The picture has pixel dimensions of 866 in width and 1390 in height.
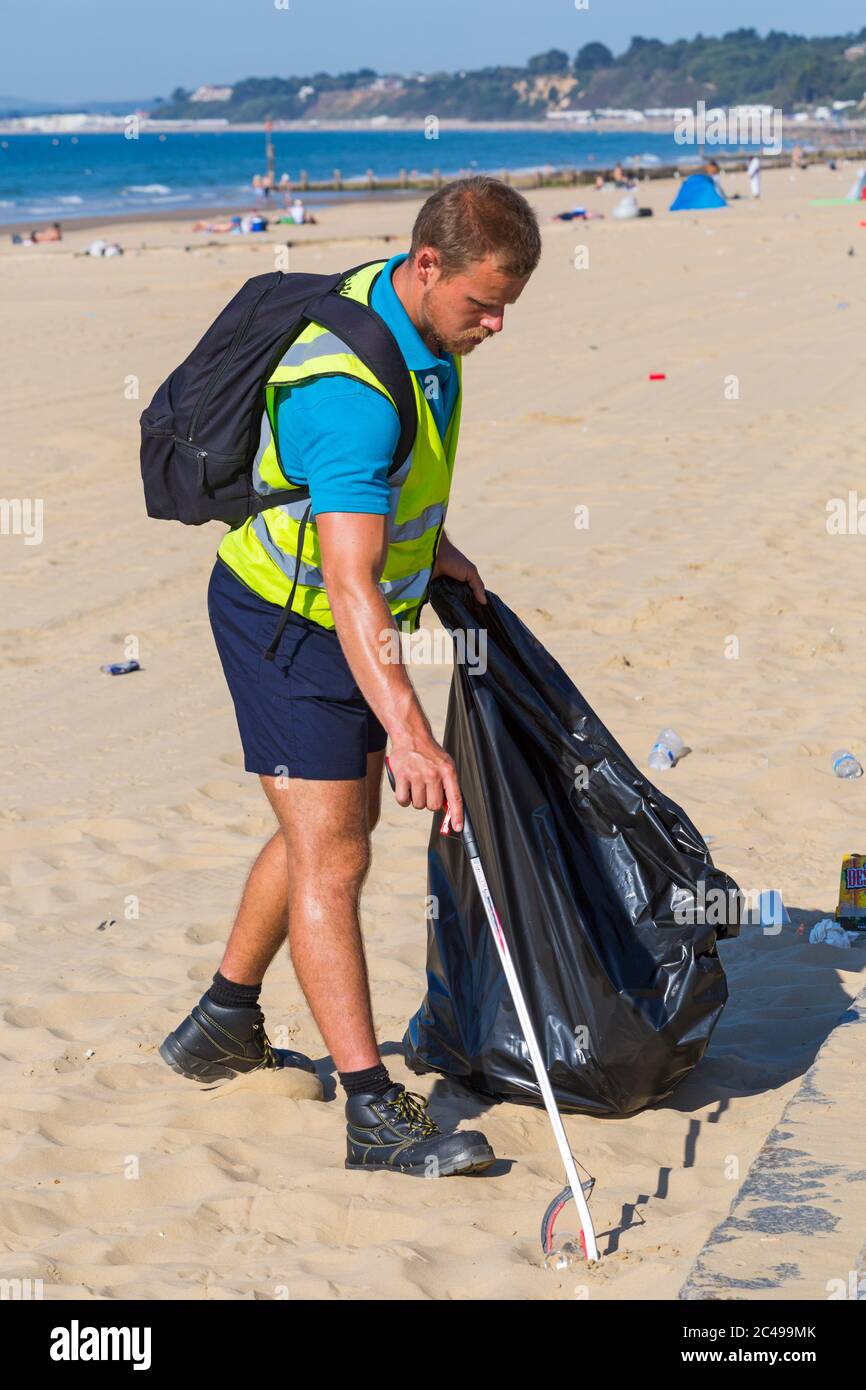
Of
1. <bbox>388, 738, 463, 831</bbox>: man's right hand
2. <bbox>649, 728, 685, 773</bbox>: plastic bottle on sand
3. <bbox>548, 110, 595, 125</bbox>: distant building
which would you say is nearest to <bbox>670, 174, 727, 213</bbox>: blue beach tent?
<bbox>649, 728, 685, 773</bbox>: plastic bottle on sand

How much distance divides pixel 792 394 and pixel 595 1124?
865cm

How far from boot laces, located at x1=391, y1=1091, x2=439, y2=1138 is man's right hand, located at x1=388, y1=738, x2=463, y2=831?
0.64 meters

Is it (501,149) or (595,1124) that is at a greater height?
(501,149)

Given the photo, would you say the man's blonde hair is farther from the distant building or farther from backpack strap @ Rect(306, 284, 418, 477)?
the distant building

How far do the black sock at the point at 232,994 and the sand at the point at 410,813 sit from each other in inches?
6.7

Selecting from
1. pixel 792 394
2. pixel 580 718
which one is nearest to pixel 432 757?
pixel 580 718

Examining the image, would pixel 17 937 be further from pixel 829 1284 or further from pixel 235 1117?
pixel 829 1284

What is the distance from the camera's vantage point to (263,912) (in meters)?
3.26

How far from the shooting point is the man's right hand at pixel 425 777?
8.70 ft

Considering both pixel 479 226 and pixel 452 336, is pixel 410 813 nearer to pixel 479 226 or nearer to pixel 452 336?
pixel 452 336

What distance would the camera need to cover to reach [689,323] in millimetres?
14578
